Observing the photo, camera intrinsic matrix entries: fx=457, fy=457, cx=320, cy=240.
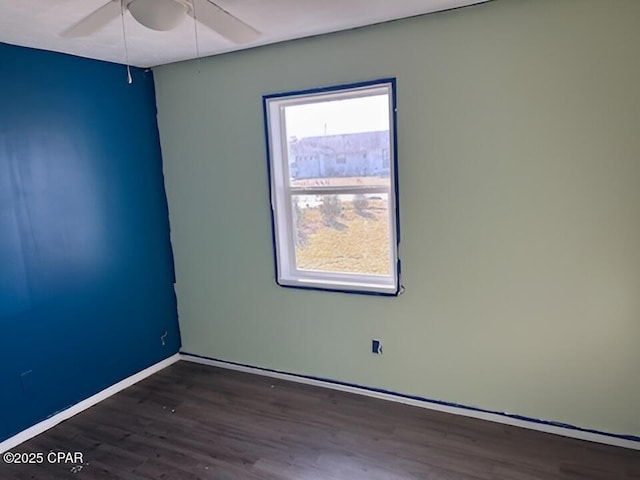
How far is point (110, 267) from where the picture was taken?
332 centimetres

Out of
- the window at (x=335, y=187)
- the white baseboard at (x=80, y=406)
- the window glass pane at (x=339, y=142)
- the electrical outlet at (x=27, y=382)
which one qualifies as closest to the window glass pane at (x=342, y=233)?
the window at (x=335, y=187)

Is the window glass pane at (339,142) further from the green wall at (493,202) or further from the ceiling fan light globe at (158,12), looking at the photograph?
the ceiling fan light globe at (158,12)

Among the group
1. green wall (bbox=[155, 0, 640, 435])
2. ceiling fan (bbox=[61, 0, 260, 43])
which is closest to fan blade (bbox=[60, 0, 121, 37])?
ceiling fan (bbox=[61, 0, 260, 43])

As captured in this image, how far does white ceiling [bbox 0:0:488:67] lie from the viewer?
2203mm

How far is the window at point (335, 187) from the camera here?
292cm

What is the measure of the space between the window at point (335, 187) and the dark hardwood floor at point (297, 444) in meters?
0.82

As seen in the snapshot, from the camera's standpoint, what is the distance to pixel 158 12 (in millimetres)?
1790

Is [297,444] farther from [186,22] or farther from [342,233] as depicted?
[186,22]

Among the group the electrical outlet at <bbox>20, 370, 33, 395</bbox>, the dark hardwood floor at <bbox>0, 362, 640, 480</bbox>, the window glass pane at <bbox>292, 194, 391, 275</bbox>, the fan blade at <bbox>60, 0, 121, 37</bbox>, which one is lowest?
the dark hardwood floor at <bbox>0, 362, 640, 480</bbox>

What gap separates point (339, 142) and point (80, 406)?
2505 millimetres

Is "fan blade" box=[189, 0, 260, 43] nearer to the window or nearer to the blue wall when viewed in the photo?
the window

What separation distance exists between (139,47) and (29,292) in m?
1.68

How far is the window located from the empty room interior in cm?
2

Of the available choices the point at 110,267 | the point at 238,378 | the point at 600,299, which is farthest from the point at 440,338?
the point at 110,267
